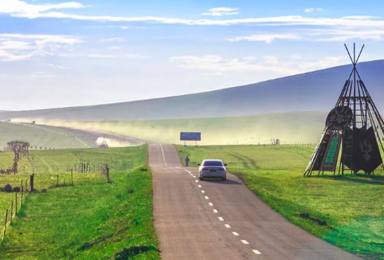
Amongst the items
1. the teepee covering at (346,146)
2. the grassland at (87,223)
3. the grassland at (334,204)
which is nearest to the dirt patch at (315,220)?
the grassland at (334,204)

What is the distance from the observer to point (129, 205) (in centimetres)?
5672

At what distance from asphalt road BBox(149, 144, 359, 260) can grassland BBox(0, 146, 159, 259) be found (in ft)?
3.34

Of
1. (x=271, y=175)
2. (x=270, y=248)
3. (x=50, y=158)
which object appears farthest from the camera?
(x=50, y=158)

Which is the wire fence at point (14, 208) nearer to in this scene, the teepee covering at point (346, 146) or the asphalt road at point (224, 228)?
the asphalt road at point (224, 228)

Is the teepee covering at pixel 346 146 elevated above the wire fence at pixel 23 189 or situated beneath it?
elevated above

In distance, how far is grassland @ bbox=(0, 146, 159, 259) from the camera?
39.9 metres

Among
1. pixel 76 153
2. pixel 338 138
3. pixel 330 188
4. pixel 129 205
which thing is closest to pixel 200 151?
pixel 76 153

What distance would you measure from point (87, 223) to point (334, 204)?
23265mm

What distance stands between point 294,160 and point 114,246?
355 ft

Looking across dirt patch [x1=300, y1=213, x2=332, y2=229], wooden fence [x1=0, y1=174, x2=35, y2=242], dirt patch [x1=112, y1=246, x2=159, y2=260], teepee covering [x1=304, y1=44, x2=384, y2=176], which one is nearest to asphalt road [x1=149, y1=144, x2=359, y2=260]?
dirt patch [x1=112, y1=246, x2=159, y2=260]

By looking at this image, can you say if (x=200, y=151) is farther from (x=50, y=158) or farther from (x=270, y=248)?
(x=270, y=248)

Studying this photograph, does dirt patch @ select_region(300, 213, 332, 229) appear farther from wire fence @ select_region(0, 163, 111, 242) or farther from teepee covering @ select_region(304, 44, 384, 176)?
teepee covering @ select_region(304, 44, 384, 176)

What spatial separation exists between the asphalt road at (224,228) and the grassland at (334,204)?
1330mm

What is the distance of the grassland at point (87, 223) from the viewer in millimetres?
39875
